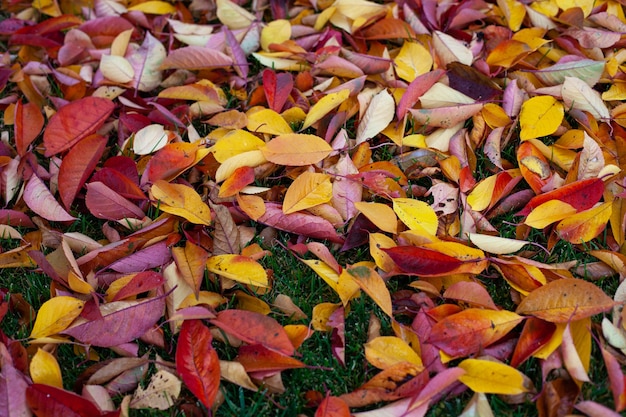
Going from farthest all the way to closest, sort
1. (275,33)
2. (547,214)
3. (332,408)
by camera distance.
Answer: (275,33) < (547,214) < (332,408)

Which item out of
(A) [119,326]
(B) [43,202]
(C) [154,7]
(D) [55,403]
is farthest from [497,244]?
(C) [154,7]

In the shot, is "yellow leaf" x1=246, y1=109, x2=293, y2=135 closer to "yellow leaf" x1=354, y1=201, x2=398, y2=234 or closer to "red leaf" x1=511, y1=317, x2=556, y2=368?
"yellow leaf" x1=354, y1=201, x2=398, y2=234

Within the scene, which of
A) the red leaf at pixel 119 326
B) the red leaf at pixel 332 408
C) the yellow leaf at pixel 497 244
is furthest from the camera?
the yellow leaf at pixel 497 244

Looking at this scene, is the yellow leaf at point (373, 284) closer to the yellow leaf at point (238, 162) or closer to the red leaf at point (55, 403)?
the yellow leaf at point (238, 162)

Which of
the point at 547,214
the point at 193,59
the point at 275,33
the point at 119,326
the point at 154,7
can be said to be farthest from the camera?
the point at 154,7

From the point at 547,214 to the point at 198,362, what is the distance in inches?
32.4

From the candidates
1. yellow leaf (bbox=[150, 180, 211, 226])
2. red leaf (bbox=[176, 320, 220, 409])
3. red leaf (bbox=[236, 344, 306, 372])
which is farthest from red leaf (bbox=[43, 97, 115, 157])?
red leaf (bbox=[236, 344, 306, 372])

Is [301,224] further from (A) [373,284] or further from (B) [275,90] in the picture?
(B) [275,90]

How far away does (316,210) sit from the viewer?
5.15ft

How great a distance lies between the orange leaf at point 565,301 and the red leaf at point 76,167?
3.45ft

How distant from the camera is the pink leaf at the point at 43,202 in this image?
159 cm

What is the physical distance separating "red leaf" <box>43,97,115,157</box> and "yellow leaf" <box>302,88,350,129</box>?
1.74 feet

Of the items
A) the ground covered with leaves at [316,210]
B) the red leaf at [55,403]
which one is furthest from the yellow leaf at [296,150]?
the red leaf at [55,403]

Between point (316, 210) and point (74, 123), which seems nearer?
point (316, 210)
